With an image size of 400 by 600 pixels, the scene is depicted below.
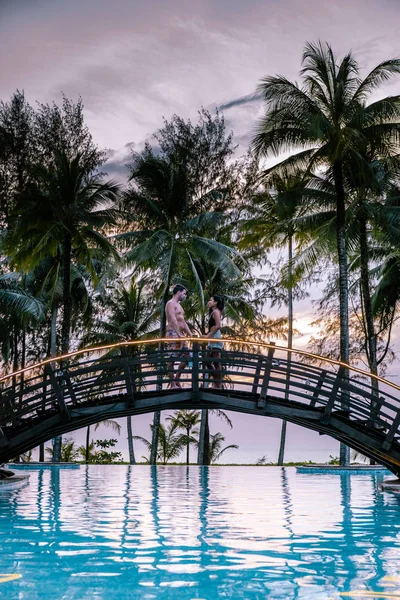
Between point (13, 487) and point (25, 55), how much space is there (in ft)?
36.1

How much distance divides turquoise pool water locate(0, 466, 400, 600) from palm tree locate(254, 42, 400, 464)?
12494 mm

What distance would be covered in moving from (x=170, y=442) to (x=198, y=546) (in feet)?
100

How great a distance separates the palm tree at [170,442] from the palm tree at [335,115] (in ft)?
47.7

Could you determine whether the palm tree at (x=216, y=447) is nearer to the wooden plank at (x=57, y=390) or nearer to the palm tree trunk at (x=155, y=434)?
the palm tree trunk at (x=155, y=434)

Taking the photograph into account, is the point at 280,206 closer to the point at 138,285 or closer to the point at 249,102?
the point at 249,102

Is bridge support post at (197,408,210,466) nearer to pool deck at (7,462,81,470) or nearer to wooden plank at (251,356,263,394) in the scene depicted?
pool deck at (7,462,81,470)

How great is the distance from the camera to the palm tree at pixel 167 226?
28.6 m

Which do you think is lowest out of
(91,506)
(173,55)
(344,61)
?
(91,506)

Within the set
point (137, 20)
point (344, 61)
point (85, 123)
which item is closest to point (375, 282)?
point (344, 61)

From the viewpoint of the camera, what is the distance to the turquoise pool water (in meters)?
5.19

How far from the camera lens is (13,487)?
14984 millimetres

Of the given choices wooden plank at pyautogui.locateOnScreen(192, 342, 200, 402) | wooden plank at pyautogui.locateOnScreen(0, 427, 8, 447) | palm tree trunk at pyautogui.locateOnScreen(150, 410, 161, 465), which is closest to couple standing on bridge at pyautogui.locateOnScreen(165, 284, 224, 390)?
wooden plank at pyautogui.locateOnScreen(192, 342, 200, 402)

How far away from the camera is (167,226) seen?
30.0m

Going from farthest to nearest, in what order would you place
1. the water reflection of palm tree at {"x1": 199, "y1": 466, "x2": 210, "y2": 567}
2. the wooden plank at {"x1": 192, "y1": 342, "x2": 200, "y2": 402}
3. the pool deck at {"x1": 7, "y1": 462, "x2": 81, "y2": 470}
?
1. the pool deck at {"x1": 7, "y1": 462, "x2": 81, "y2": 470}
2. the wooden plank at {"x1": 192, "y1": 342, "x2": 200, "y2": 402}
3. the water reflection of palm tree at {"x1": 199, "y1": 466, "x2": 210, "y2": 567}
